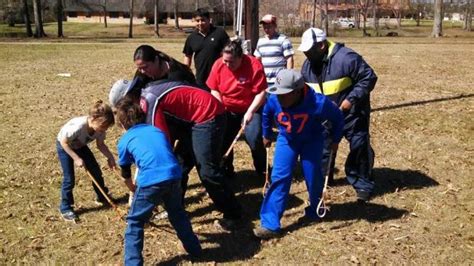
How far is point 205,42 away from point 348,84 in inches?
99.4

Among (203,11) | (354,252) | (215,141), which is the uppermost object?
(203,11)

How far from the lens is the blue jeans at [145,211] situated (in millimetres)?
4168

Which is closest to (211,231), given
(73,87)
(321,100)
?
(321,100)

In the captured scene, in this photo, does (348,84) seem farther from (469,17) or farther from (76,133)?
(469,17)

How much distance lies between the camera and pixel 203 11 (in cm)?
721

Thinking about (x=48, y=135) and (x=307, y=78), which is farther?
(x=48, y=135)

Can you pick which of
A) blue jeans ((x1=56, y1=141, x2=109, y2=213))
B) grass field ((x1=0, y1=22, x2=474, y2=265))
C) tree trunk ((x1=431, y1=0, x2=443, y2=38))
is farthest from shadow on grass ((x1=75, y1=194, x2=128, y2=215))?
tree trunk ((x1=431, y1=0, x2=443, y2=38))

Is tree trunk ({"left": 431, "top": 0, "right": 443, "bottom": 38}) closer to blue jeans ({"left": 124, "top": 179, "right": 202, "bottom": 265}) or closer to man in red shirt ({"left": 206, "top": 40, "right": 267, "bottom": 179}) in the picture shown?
man in red shirt ({"left": 206, "top": 40, "right": 267, "bottom": 179})

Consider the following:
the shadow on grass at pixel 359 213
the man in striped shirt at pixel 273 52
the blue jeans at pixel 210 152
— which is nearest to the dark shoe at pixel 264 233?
the shadow on grass at pixel 359 213

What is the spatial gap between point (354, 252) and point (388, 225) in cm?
74

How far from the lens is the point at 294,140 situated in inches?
195

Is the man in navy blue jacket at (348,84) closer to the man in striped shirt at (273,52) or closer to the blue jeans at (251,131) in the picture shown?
the blue jeans at (251,131)

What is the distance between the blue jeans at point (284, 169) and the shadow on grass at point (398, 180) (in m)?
1.52

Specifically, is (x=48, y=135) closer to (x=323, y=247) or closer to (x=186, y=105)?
(x=186, y=105)
